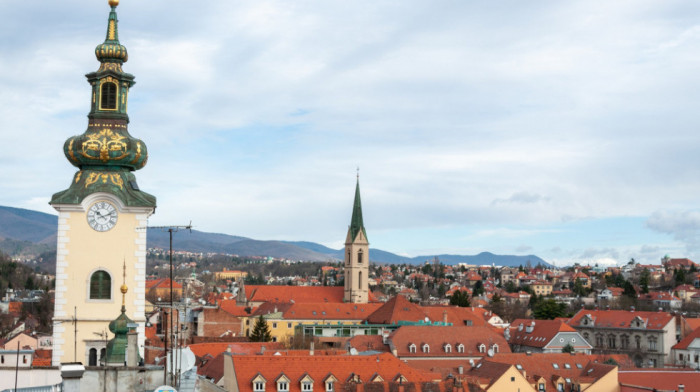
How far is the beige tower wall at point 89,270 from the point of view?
2834cm

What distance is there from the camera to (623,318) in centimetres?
11262

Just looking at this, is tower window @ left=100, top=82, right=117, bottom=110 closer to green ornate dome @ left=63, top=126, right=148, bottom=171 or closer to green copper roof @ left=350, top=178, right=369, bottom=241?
green ornate dome @ left=63, top=126, right=148, bottom=171

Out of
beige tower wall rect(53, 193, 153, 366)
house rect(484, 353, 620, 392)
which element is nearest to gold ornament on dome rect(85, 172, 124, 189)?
beige tower wall rect(53, 193, 153, 366)

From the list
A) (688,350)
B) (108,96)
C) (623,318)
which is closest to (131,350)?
(108,96)

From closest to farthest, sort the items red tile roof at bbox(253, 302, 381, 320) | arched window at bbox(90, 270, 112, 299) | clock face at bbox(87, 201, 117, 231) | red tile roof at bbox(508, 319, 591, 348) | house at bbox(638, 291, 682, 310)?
arched window at bbox(90, 270, 112, 299)
clock face at bbox(87, 201, 117, 231)
red tile roof at bbox(508, 319, 591, 348)
red tile roof at bbox(253, 302, 381, 320)
house at bbox(638, 291, 682, 310)

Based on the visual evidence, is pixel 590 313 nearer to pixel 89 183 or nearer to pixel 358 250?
pixel 358 250

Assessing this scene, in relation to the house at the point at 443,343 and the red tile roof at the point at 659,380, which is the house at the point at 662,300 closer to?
the house at the point at 443,343

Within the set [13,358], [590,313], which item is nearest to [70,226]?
[13,358]

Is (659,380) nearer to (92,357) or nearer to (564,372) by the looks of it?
(564,372)

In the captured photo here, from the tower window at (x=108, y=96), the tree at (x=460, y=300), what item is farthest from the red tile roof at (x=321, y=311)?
the tower window at (x=108, y=96)

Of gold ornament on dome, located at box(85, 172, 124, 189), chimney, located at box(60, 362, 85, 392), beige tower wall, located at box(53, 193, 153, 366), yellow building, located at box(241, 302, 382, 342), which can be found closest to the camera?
chimney, located at box(60, 362, 85, 392)

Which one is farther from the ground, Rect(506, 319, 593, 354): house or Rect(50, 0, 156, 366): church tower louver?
Rect(50, 0, 156, 366): church tower louver

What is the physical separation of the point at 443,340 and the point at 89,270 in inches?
2192

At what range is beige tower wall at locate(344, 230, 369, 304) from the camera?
130 metres
